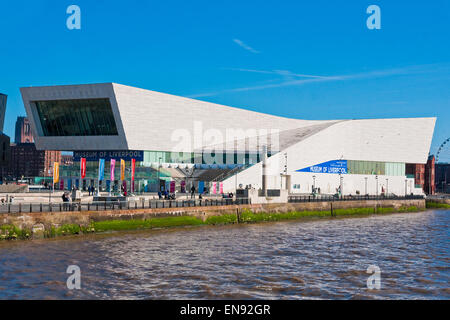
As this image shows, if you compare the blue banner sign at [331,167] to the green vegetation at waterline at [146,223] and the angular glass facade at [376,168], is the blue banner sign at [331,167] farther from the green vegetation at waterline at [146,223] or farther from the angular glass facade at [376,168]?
the green vegetation at waterline at [146,223]

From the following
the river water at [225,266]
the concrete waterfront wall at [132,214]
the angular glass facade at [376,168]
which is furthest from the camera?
the angular glass facade at [376,168]

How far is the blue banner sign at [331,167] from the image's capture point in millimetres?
82450

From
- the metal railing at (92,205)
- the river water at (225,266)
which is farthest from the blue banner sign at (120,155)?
the river water at (225,266)

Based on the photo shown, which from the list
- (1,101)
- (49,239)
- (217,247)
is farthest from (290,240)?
(1,101)

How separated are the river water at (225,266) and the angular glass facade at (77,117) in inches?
1230

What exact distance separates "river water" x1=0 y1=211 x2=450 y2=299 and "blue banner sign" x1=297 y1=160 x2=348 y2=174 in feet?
136

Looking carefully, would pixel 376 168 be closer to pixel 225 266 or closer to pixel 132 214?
pixel 132 214

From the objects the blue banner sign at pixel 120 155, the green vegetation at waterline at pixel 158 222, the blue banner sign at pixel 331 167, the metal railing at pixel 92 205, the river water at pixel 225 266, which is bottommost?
the river water at pixel 225 266

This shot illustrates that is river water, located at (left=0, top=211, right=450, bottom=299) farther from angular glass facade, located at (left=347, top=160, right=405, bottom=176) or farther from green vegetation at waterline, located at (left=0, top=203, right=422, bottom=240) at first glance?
angular glass facade, located at (left=347, top=160, right=405, bottom=176)

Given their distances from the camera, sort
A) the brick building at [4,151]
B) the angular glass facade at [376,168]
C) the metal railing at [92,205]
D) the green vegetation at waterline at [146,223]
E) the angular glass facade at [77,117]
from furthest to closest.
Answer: the angular glass facade at [376,168]
the angular glass facade at [77,117]
the brick building at [4,151]
the green vegetation at waterline at [146,223]
the metal railing at [92,205]

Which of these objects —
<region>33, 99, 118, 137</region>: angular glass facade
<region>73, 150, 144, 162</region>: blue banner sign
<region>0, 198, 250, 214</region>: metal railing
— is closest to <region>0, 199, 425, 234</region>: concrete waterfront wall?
<region>0, 198, 250, 214</region>: metal railing

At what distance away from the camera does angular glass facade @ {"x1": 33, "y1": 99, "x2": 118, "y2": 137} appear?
221 ft

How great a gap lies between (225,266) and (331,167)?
2471 inches

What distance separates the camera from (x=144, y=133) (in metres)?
69.9
